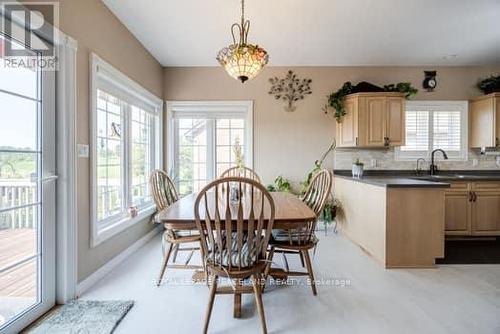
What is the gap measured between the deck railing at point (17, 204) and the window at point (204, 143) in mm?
2735

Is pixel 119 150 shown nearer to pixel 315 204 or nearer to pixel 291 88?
pixel 315 204

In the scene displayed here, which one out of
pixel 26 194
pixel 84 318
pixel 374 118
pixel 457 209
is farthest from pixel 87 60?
pixel 457 209

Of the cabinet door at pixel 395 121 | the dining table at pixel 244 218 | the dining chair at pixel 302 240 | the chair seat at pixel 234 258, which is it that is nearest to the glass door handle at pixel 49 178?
→ the dining table at pixel 244 218

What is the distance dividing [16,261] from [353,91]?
4.18m

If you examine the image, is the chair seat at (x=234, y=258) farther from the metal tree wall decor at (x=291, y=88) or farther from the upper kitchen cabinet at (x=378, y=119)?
the metal tree wall decor at (x=291, y=88)

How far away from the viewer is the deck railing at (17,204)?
174 cm

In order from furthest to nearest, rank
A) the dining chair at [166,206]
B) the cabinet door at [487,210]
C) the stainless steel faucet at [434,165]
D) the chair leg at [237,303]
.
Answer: the stainless steel faucet at [434,165], the cabinet door at [487,210], the dining chair at [166,206], the chair leg at [237,303]

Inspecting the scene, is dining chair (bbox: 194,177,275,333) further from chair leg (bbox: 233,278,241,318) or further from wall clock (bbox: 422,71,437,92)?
wall clock (bbox: 422,71,437,92)

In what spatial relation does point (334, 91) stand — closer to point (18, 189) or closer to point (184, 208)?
point (184, 208)

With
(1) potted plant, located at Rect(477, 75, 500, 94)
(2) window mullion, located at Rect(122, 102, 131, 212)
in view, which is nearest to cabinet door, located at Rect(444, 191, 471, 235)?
(1) potted plant, located at Rect(477, 75, 500, 94)

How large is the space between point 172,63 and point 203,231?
135 inches

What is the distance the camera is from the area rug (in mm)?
1842

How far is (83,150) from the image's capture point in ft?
7.91

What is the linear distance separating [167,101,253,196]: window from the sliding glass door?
261cm
